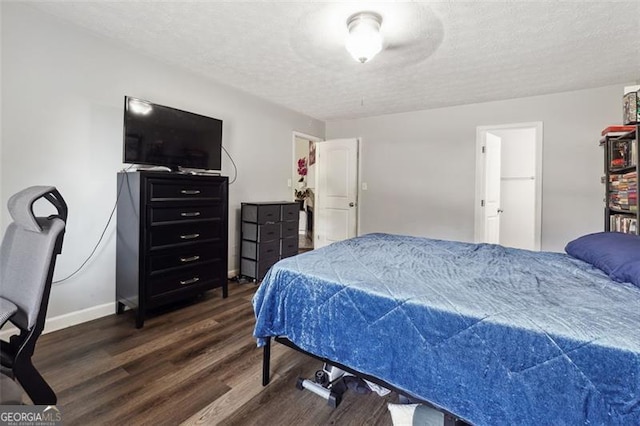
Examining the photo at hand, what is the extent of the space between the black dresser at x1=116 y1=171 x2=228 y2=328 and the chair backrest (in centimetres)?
115

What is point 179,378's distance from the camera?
1723 mm

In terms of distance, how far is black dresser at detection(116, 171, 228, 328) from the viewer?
7.67ft

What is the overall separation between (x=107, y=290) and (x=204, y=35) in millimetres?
2341

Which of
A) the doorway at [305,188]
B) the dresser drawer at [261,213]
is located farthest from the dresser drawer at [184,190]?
the doorway at [305,188]

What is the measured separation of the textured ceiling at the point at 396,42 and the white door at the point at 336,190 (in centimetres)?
145

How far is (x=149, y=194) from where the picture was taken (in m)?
2.34

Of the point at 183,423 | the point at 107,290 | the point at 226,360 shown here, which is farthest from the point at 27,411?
the point at 107,290

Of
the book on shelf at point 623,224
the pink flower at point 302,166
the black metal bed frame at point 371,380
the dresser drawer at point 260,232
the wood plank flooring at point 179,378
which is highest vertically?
the pink flower at point 302,166

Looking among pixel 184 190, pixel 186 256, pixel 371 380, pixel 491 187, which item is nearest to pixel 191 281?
pixel 186 256

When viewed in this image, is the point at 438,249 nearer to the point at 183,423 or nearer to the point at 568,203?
the point at 183,423

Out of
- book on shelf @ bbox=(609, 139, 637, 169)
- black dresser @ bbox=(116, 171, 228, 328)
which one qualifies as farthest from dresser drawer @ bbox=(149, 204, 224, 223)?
book on shelf @ bbox=(609, 139, 637, 169)

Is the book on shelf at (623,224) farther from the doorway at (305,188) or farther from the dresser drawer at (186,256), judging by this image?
the doorway at (305,188)

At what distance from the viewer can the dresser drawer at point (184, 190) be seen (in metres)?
2.38

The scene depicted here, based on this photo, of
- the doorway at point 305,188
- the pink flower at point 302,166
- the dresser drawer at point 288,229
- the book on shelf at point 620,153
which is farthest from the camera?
the pink flower at point 302,166
